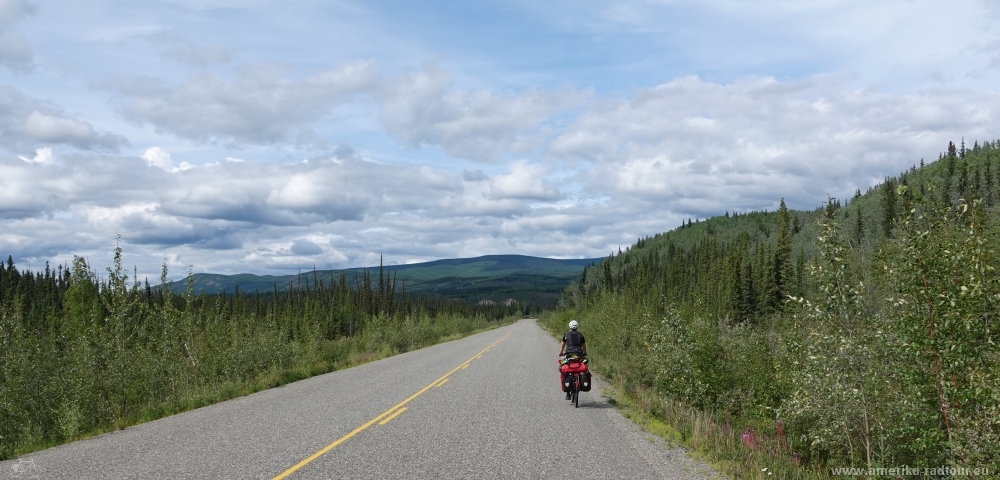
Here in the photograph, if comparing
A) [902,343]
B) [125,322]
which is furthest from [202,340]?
[902,343]

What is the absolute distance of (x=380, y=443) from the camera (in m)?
9.77

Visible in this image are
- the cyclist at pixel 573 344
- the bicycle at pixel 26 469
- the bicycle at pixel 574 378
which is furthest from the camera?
the cyclist at pixel 573 344

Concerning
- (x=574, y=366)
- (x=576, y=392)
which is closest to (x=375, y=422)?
(x=576, y=392)

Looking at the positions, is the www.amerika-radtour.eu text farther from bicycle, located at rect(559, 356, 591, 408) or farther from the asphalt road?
bicycle, located at rect(559, 356, 591, 408)

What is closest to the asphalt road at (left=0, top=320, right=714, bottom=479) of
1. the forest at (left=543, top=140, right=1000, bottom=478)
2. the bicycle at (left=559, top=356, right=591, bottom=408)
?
the bicycle at (left=559, top=356, right=591, bottom=408)

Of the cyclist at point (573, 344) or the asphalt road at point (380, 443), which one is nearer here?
the asphalt road at point (380, 443)

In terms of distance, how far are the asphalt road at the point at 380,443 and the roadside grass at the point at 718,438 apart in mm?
425

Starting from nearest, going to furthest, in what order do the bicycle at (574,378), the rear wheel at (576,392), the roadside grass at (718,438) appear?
the roadside grass at (718,438), the rear wheel at (576,392), the bicycle at (574,378)

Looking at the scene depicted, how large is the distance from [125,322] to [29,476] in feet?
42.6

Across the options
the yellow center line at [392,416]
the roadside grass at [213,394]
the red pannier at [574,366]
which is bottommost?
the roadside grass at [213,394]

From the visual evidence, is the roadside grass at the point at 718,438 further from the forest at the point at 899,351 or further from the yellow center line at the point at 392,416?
the yellow center line at the point at 392,416

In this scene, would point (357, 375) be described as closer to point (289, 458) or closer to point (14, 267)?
point (289, 458)

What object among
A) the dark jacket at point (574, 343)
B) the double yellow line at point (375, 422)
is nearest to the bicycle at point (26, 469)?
the double yellow line at point (375, 422)

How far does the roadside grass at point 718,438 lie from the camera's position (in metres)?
8.60
